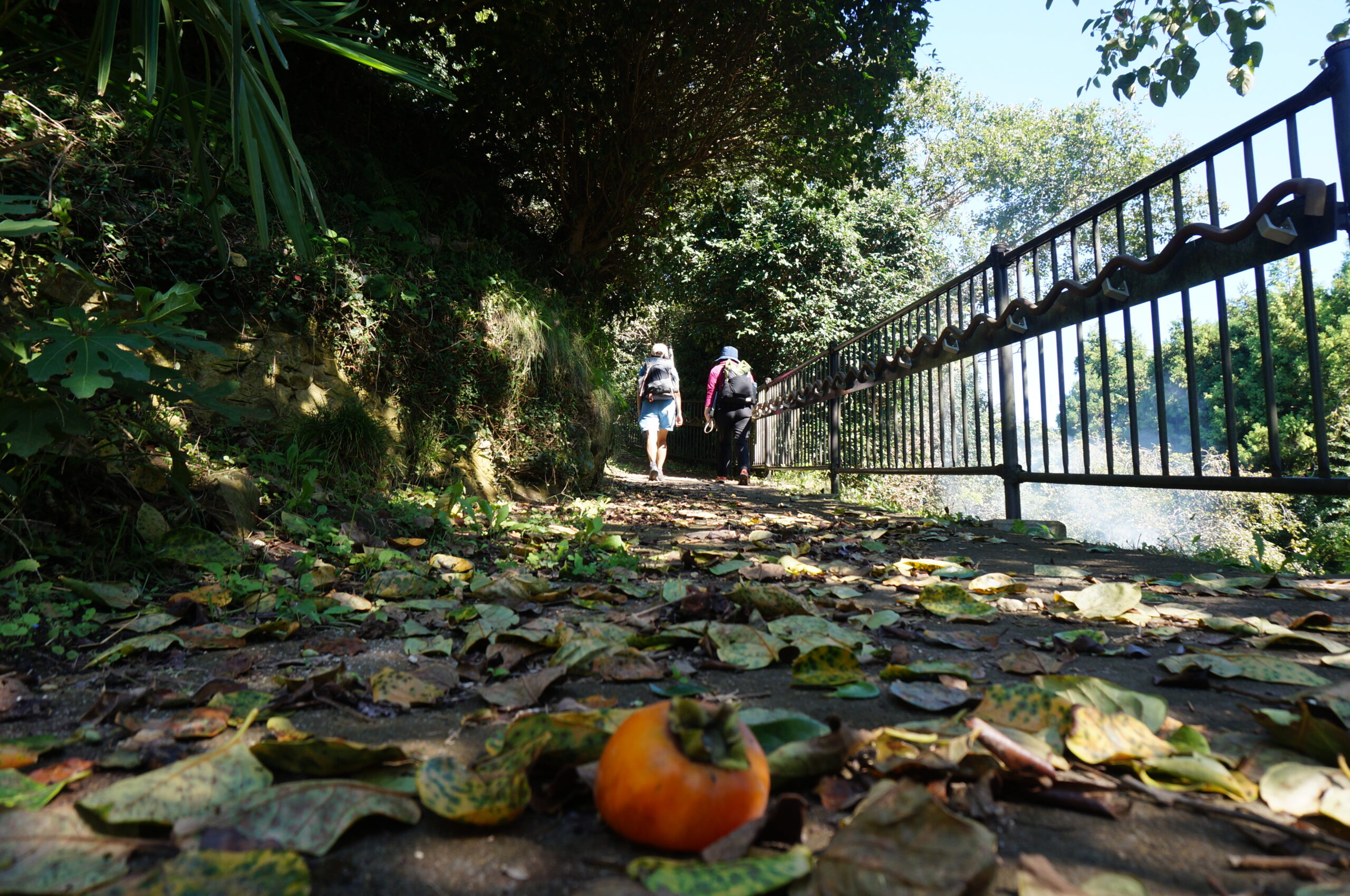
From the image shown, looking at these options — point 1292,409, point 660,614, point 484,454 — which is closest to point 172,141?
point 484,454

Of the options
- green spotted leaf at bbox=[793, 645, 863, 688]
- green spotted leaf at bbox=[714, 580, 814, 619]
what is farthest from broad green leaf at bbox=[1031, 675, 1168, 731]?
green spotted leaf at bbox=[714, 580, 814, 619]

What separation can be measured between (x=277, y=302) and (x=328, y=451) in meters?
0.92

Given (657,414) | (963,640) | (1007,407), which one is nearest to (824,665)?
(963,640)

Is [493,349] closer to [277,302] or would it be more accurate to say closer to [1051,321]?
[277,302]

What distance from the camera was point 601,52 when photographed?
5.66m

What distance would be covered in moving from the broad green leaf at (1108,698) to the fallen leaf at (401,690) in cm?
108

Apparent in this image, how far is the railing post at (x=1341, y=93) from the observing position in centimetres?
213

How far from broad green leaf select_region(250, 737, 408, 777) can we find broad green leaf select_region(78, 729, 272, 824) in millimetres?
23

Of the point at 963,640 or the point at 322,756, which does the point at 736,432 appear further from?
the point at 322,756

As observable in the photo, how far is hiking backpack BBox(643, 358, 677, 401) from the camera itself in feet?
29.2

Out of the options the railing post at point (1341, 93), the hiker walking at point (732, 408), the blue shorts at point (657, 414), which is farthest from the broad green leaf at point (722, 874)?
the hiker walking at point (732, 408)

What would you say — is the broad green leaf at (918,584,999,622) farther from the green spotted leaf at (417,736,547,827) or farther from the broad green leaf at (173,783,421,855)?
the broad green leaf at (173,783,421,855)

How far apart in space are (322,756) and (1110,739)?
41.9 inches

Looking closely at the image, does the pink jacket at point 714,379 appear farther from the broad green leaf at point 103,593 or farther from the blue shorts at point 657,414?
the broad green leaf at point 103,593
